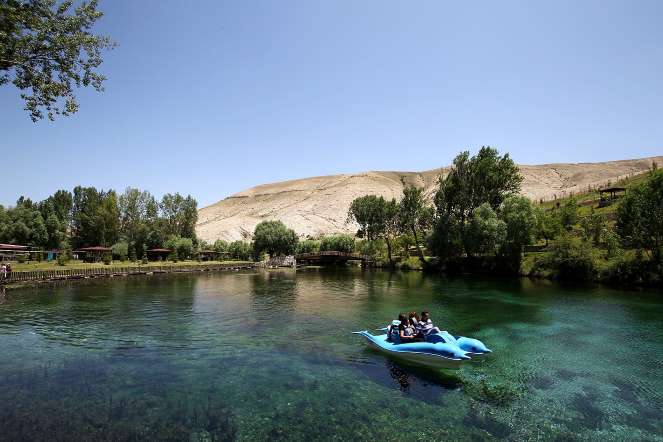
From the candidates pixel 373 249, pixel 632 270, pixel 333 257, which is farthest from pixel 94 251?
pixel 632 270

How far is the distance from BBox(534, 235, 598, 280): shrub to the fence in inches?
2595

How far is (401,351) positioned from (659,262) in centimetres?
4452

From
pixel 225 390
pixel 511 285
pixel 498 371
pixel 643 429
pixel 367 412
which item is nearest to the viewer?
pixel 643 429

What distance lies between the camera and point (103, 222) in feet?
327

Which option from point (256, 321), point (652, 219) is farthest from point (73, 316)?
point (652, 219)

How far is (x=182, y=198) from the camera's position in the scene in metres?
112

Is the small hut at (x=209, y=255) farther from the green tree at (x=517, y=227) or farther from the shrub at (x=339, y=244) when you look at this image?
the green tree at (x=517, y=227)

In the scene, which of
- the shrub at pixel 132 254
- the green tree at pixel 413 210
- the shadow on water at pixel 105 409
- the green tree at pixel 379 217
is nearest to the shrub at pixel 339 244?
the green tree at pixel 379 217

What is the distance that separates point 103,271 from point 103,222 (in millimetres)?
41447

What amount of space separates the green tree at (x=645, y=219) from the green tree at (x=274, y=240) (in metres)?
76.0

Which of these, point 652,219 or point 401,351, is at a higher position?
point 652,219

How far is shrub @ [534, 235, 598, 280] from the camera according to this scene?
Answer: 51625 mm

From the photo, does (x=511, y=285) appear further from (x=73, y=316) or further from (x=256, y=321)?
(x=73, y=316)

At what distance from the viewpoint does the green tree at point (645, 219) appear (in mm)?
45531
